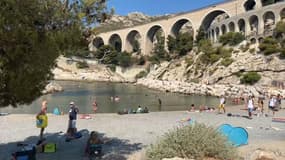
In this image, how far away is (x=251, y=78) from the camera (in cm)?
4672

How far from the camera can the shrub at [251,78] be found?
46719mm

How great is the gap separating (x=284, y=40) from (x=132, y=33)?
173ft

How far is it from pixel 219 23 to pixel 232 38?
10426 millimetres

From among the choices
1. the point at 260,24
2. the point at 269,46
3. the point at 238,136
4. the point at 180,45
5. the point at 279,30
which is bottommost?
the point at 238,136

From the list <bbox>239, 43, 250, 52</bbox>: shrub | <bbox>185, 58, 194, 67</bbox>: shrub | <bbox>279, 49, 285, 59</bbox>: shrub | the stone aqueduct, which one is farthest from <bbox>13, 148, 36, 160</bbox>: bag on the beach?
<bbox>185, 58, 194, 67</bbox>: shrub

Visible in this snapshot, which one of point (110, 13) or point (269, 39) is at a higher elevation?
point (269, 39)

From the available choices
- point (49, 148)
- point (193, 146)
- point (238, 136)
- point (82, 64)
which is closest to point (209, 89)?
point (238, 136)

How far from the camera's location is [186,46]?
70.8m

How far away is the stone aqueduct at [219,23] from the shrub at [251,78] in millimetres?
9746

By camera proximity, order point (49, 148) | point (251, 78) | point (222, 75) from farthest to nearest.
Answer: point (222, 75), point (251, 78), point (49, 148)

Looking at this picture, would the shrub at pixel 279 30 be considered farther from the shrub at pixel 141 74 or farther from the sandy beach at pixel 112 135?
the sandy beach at pixel 112 135

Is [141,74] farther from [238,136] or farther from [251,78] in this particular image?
[238,136]

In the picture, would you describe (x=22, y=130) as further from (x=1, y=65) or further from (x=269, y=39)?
(x=269, y=39)

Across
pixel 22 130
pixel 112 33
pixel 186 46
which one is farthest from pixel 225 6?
pixel 22 130
